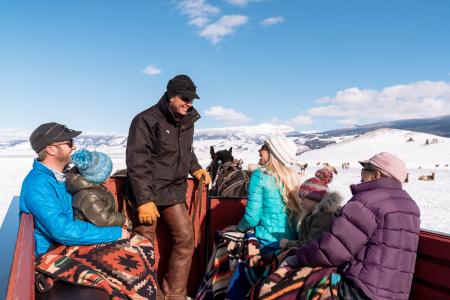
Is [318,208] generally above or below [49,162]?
below

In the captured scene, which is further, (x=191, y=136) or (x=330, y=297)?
(x=191, y=136)

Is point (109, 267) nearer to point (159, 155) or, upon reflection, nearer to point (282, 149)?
point (159, 155)

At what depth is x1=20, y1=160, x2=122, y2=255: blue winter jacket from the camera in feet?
8.23

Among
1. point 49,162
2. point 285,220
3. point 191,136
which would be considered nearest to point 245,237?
point 285,220

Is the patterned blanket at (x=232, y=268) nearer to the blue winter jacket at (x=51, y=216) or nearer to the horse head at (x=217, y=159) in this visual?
the blue winter jacket at (x=51, y=216)

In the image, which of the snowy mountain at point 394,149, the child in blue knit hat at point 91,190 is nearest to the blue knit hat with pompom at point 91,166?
the child in blue knit hat at point 91,190

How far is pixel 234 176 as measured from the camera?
16.8 feet

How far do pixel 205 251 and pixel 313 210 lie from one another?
142 cm

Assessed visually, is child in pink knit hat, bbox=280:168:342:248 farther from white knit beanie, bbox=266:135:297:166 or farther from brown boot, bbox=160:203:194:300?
brown boot, bbox=160:203:194:300

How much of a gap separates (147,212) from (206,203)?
3.03 feet

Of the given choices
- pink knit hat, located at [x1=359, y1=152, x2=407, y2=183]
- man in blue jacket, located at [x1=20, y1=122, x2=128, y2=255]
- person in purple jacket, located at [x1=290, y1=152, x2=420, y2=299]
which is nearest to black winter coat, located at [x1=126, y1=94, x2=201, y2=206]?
man in blue jacket, located at [x1=20, y1=122, x2=128, y2=255]

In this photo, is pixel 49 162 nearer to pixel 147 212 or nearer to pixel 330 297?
pixel 147 212

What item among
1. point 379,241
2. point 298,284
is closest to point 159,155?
point 298,284

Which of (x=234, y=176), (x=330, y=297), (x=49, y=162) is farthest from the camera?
(x=234, y=176)
